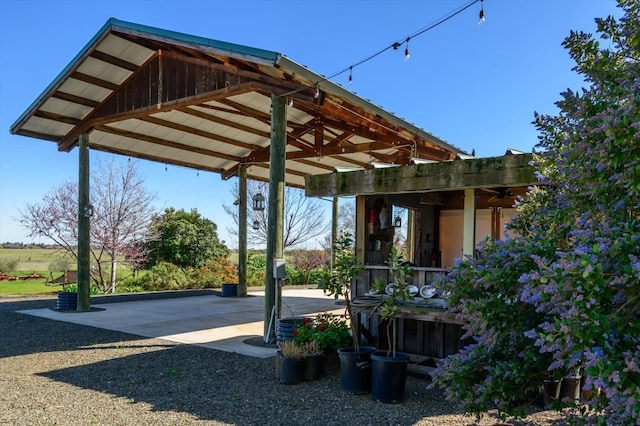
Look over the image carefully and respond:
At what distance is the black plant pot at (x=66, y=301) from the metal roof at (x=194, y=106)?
11.5 ft

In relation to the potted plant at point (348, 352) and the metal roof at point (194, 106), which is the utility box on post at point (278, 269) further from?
the metal roof at point (194, 106)

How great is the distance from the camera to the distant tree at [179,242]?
18.7 m

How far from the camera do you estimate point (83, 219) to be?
10.7 metres

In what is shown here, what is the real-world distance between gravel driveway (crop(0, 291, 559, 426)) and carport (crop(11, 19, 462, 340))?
1.81m

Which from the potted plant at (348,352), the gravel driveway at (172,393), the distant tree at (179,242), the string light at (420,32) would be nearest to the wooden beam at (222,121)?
the string light at (420,32)

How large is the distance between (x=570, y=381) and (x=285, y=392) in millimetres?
2769

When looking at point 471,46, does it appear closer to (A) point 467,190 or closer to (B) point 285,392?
(A) point 467,190

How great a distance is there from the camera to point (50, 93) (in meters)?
9.49

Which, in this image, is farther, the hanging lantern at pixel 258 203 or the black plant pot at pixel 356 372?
the hanging lantern at pixel 258 203

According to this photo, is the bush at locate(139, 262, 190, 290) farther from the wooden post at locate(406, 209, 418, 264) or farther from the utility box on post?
the utility box on post

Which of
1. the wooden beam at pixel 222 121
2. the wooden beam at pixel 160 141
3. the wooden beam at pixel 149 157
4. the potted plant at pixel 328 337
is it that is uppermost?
the wooden beam at pixel 222 121

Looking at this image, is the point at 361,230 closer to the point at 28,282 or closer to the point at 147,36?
the point at 147,36

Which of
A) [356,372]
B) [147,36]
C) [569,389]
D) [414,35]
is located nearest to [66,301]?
[147,36]

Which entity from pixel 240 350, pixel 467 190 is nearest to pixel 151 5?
pixel 240 350
